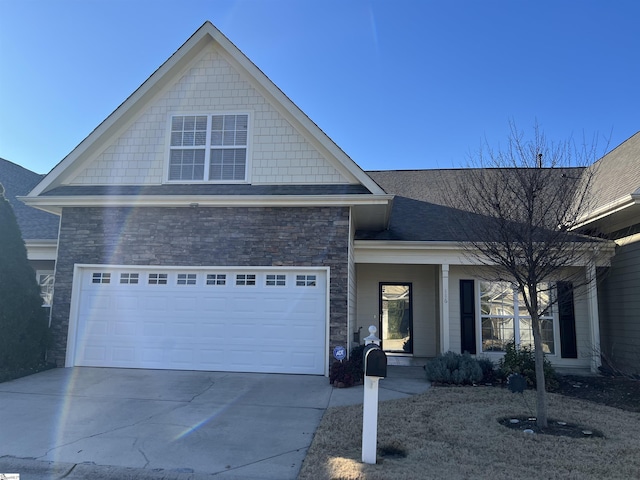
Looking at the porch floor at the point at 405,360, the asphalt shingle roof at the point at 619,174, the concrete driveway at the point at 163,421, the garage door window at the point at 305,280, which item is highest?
the asphalt shingle roof at the point at 619,174

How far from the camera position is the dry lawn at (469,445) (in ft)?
15.3

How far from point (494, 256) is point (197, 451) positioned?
205 inches

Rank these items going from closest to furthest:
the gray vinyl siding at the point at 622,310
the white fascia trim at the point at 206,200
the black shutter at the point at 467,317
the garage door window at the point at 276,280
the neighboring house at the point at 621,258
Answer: the white fascia trim at the point at 206,200, the garage door window at the point at 276,280, the neighboring house at the point at 621,258, the gray vinyl siding at the point at 622,310, the black shutter at the point at 467,317

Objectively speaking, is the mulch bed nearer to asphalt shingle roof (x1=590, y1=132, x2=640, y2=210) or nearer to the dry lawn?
the dry lawn

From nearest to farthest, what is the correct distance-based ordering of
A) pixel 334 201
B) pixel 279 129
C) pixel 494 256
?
pixel 494 256 → pixel 334 201 → pixel 279 129

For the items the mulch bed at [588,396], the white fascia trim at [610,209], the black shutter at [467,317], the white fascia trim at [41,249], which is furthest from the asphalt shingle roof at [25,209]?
the white fascia trim at [610,209]

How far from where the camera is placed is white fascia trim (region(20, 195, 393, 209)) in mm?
10008

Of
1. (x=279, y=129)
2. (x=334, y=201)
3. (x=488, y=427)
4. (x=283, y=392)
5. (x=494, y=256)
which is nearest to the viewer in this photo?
(x=488, y=427)

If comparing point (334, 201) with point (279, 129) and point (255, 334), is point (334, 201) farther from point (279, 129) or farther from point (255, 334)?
point (255, 334)

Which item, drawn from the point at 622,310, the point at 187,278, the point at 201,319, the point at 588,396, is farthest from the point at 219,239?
the point at 622,310

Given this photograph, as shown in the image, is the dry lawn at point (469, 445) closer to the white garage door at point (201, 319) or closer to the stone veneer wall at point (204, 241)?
the white garage door at point (201, 319)

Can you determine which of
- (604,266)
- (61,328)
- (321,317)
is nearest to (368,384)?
(321,317)

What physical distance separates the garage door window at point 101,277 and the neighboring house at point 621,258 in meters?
11.6

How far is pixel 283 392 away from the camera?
8.38m
